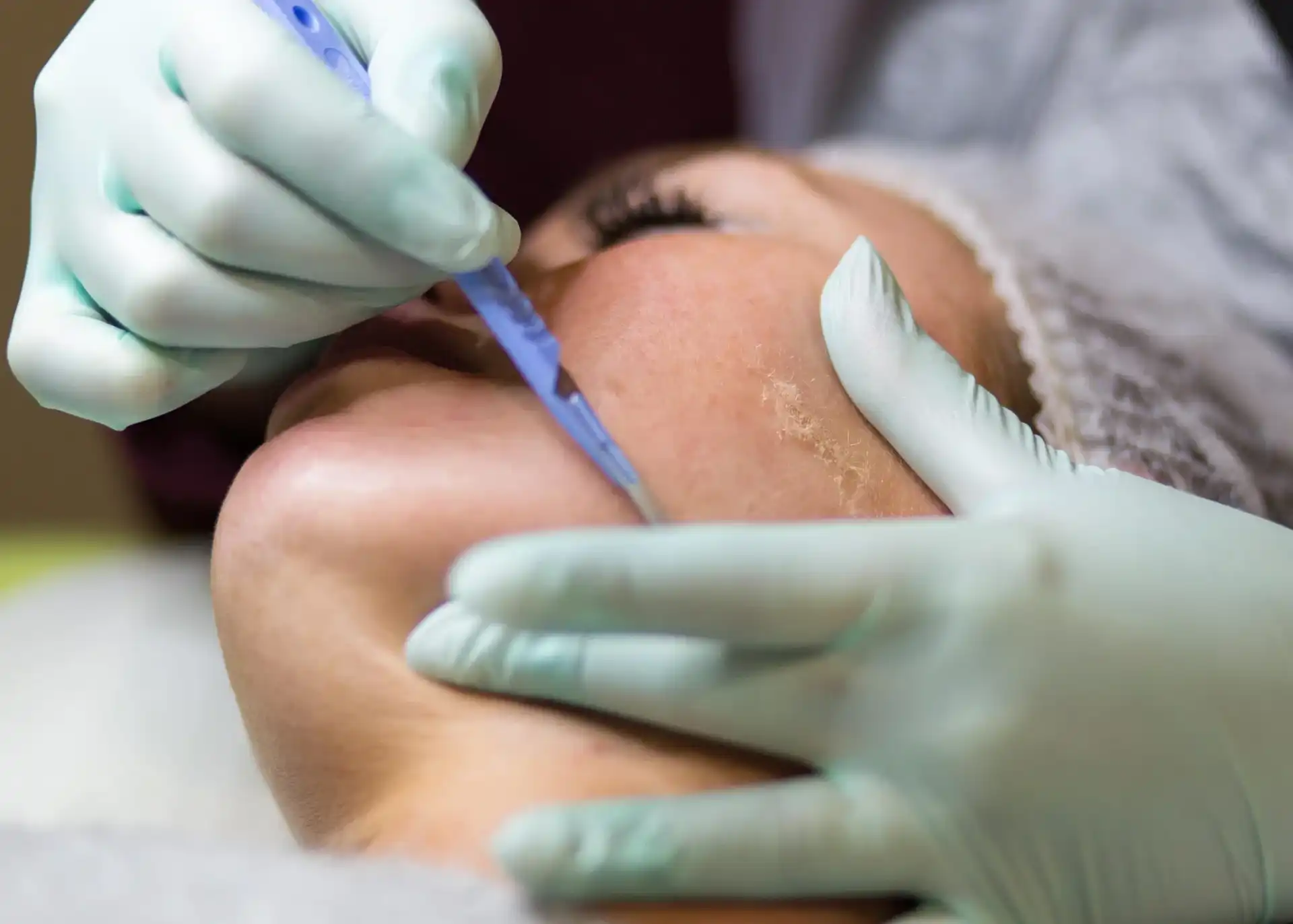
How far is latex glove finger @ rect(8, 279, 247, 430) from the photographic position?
2.22ft

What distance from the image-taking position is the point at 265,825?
3.01 ft

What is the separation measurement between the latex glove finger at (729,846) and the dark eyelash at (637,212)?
0.49 m

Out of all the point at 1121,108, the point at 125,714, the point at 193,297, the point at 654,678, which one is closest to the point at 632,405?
the point at 654,678

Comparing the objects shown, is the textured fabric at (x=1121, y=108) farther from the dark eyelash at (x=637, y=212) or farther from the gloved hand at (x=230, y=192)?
the gloved hand at (x=230, y=192)

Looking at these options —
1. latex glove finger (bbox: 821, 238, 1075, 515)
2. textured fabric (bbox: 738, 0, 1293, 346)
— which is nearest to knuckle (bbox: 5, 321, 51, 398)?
latex glove finger (bbox: 821, 238, 1075, 515)

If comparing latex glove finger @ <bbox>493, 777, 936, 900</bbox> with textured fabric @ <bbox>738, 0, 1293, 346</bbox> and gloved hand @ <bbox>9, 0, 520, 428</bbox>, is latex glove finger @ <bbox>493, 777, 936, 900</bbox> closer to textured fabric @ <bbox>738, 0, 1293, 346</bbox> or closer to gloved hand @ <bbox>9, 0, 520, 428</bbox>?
gloved hand @ <bbox>9, 0, 520, 428</bbox>

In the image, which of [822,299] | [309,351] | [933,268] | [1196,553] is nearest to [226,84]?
[309,351]

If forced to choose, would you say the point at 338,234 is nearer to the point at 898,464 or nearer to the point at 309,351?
the point at 309,351

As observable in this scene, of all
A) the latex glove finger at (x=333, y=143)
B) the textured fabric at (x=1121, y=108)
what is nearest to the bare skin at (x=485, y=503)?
the latex glove finger at (x=333, y=143)

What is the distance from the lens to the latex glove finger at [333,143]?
23.2 inches

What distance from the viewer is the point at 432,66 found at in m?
0.67

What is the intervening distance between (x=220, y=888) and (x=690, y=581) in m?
0.26

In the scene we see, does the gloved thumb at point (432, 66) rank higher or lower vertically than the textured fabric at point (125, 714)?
higher

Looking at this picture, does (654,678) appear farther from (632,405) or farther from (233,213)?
(233,213)
